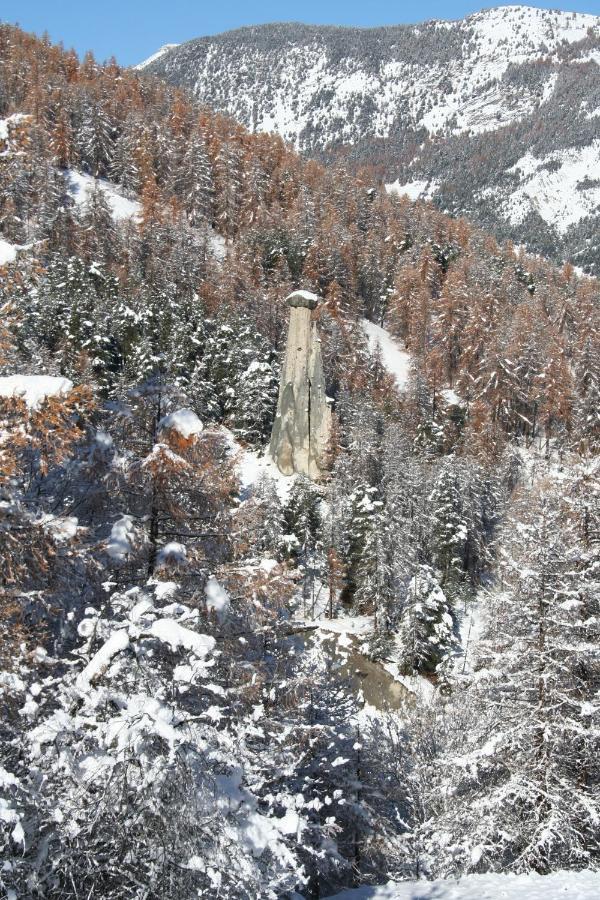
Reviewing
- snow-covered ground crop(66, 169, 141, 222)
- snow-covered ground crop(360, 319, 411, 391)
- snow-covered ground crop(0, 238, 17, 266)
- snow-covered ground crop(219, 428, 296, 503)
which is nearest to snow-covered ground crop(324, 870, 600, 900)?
snow-covered ground crop(0, 238, 17, 266)

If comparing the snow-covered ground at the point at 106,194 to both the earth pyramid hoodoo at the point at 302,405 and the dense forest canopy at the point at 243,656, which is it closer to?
the earth pyramid hoodoo at the point at 302,405

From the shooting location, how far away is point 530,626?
11.3 m

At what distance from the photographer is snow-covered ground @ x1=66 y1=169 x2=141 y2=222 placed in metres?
69.7

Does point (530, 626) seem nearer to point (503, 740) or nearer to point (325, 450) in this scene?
point (503, 740)

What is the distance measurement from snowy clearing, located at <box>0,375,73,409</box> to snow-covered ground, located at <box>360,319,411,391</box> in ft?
180

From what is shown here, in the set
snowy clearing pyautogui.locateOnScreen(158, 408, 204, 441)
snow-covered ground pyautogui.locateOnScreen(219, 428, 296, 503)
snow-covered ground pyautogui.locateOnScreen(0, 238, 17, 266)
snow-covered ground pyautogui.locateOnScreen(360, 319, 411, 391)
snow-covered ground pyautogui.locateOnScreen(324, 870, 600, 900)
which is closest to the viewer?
snow-covered ground pyautogui.locateOnScreen(0, 238, 17, 266)

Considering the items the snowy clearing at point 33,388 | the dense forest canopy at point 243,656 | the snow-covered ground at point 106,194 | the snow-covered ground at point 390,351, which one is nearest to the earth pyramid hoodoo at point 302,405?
the dense forest canopy at point 243,656

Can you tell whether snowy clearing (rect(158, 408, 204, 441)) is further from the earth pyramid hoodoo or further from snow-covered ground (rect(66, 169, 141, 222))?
snow-covered ground (rect(66, 169, 141, 222))

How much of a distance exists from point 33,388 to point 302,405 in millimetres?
42676

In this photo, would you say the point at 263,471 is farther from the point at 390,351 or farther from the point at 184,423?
the point at 184,423

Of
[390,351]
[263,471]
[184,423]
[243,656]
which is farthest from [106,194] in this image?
[243,656]

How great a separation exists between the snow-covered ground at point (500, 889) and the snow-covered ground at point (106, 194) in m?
68.5

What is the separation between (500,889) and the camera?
25.4 feet

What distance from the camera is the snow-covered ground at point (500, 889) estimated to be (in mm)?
7227
